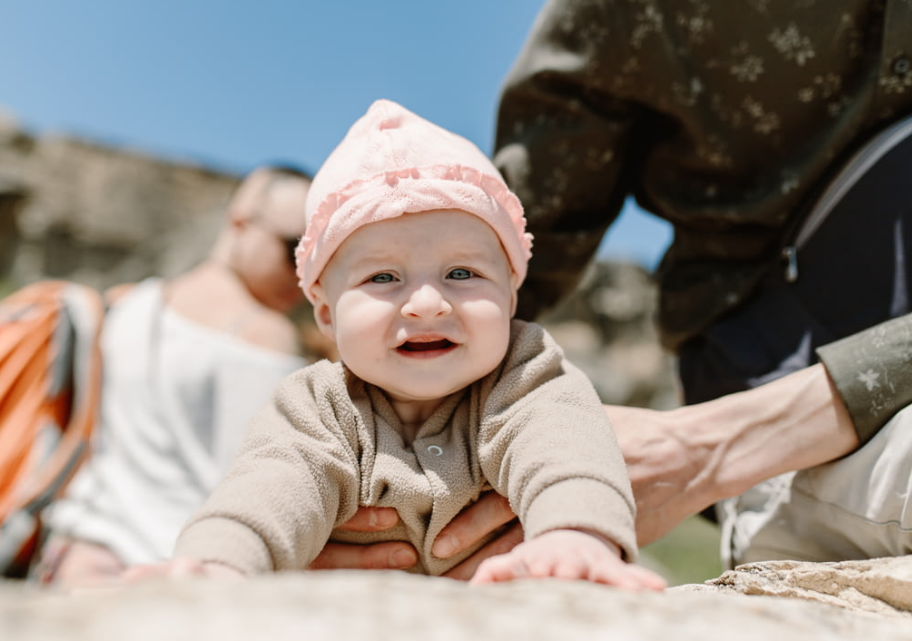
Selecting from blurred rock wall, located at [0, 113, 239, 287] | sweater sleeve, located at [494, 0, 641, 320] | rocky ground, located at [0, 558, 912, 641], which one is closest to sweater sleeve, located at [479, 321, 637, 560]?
rocky ground, located at [0, 558, 912, 641]

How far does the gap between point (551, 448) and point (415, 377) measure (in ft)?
0.82

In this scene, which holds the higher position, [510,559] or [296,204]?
Result: [510,559]

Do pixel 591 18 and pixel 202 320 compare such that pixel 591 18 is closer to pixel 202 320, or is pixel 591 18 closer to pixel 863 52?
pixel 863 52

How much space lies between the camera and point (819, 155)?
165 cm

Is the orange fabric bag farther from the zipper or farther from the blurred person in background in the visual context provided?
the zipper

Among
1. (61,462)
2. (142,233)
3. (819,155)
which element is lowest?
(142,233)

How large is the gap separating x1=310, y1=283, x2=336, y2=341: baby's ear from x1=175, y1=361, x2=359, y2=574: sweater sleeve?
0.34 ft

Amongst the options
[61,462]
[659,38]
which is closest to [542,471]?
[659,38]

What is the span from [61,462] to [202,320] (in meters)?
0.90

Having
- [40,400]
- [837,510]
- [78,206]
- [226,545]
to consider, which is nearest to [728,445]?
[837,510]

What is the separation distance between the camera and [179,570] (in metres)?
0.80

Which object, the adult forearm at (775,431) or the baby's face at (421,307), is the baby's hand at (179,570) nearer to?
the baby's face at (421,307)

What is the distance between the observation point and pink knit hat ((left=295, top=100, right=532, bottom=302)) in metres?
1.19

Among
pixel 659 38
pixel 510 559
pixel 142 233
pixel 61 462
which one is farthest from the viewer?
pixel 142 233
